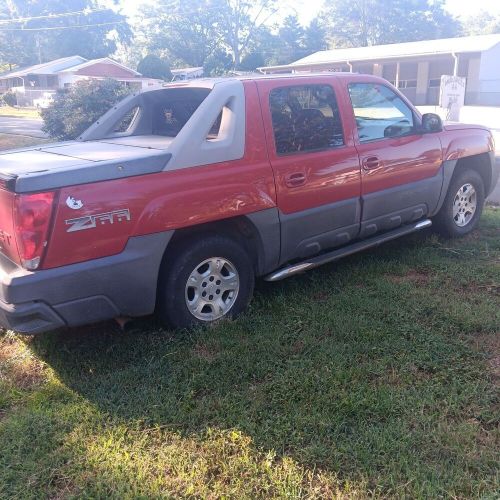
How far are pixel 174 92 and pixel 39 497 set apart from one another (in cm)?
331

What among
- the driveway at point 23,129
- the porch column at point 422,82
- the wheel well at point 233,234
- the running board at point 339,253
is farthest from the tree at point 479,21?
the wheel well at point 233,234

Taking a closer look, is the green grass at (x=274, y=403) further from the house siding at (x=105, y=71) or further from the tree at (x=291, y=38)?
the tree at (x=291, y=38)

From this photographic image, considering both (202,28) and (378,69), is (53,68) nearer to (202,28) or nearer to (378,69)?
(202,28)

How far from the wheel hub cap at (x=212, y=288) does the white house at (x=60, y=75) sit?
151 feet

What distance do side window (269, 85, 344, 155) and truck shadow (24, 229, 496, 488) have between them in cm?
124

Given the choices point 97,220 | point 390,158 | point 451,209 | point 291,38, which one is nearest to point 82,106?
point 451,209

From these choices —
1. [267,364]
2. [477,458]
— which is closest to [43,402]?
[267,364]

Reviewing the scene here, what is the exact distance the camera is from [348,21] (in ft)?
244

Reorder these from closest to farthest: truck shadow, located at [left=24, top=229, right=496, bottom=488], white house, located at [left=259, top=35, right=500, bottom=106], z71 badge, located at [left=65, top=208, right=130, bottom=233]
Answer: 1. truck shadow, located at [left=24, top=229, right=496, bottom=488]
2. z71 badge, located at [left=65, top=208, right=130, bottom=233]
3. white house, located at [left=259, top=35, right=500, bottom=106]

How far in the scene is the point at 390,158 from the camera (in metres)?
5.13

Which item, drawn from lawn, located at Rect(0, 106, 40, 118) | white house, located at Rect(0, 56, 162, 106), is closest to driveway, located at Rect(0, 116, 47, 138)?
lawn, located at Rect(0, 106, 40, 118)

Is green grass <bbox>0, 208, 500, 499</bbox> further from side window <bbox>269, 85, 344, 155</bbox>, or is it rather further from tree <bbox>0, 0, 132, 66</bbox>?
tree <bbox>0, 0, 132, 66</bbox>

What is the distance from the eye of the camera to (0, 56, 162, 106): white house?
50.2 metres

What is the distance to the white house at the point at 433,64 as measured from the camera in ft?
110
